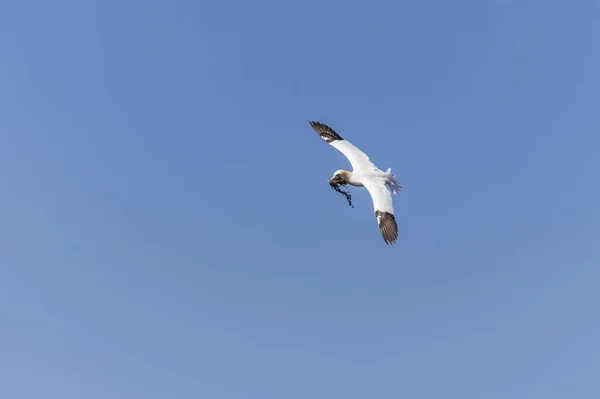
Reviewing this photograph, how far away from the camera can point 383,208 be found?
204 ft

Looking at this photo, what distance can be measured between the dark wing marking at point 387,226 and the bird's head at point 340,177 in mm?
5560

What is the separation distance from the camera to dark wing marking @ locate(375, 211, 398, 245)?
2348 inches

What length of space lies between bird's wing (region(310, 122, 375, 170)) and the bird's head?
3.34m

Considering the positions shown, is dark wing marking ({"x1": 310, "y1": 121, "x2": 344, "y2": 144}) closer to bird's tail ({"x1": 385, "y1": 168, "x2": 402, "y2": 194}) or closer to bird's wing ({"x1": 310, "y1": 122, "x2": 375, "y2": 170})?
bird's wing ({"x1": 310, "y1": 122, "x2": 375, "y2": 170})

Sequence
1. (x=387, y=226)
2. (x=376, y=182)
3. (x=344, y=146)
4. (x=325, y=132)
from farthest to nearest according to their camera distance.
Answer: (x=325, y=132) < (x=344, y=146) < (x=376, y=182) < (x=387, y=226)

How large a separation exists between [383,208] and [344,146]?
14887mm

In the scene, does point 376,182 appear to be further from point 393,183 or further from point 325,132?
point 325,132

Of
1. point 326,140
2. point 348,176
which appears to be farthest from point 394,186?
point 326,140

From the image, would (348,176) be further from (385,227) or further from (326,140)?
(326,140)

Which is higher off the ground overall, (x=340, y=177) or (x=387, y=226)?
(x=340, y=177)

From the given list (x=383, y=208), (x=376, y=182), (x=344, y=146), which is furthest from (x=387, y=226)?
(x=344, y=146)

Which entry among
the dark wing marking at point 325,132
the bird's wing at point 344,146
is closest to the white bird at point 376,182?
the bird's wing at point 344,146

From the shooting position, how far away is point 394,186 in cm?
6469

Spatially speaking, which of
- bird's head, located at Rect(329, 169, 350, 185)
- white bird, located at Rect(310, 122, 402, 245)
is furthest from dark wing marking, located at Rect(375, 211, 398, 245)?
bird's head, located at Rect(329, 169, 350, 185)
